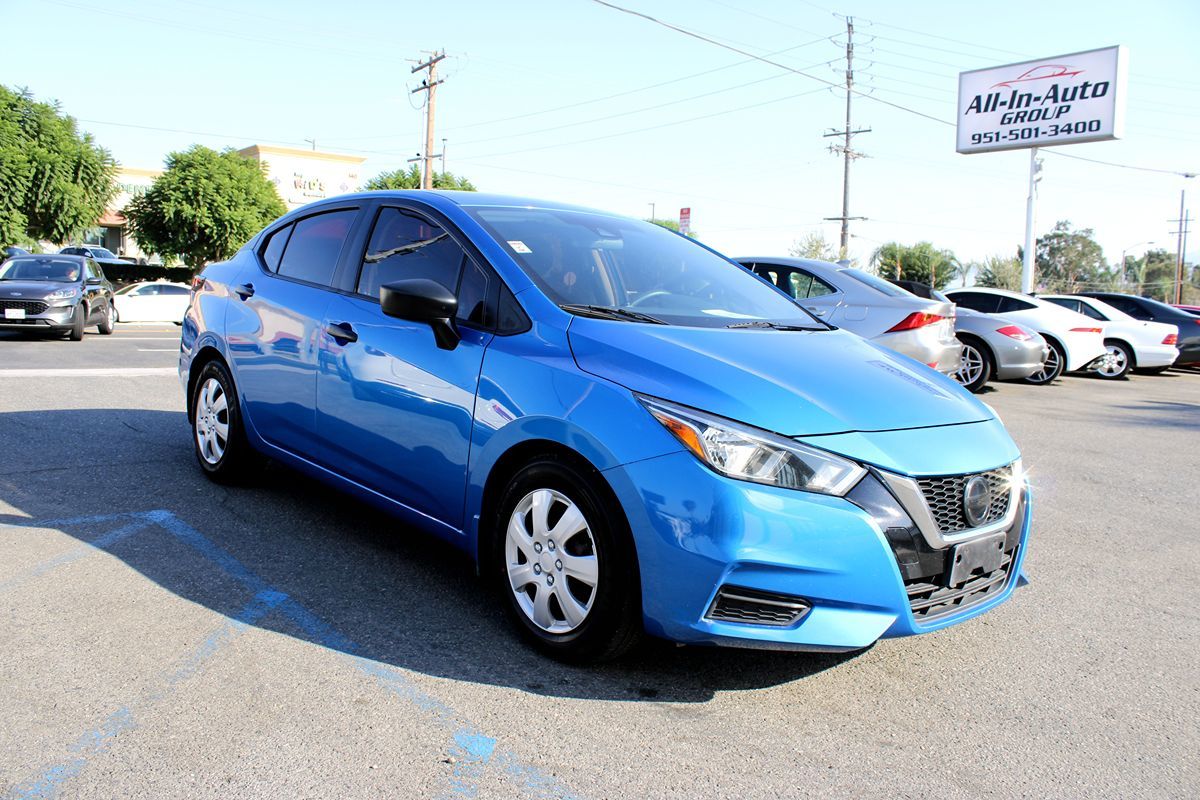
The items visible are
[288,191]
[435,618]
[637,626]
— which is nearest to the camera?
[637,626]

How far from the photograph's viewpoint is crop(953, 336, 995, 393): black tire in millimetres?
12508

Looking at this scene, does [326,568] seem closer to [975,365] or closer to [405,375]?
[405,375]

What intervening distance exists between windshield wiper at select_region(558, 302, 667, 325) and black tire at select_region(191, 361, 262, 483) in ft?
8.11

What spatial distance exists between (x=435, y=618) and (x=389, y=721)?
82cm

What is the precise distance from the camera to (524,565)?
327 cm

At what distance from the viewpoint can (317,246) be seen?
4.73 meters

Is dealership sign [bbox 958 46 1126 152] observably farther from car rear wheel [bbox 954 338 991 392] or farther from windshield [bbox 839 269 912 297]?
windshield [bbox 839 269 912 297]

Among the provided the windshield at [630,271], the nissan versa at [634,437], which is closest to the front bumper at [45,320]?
the nissan versa at [634,437]

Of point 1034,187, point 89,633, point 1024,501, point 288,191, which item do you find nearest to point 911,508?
point 1024,501

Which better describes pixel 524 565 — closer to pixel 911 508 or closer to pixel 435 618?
pixel 435 618

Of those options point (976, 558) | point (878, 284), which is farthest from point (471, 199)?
point (878, 284)

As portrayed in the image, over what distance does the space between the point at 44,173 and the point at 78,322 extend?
2060 centimetres

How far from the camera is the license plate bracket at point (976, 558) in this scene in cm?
293

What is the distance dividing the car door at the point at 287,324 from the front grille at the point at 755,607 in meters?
2.34
